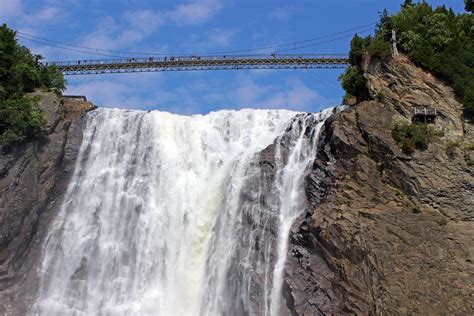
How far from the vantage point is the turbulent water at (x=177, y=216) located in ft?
134

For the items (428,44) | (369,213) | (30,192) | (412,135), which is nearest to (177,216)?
(30,192)

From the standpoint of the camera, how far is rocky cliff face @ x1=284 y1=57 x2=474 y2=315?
3409 cm

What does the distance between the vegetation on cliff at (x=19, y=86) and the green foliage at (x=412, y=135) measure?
25841 millimetres

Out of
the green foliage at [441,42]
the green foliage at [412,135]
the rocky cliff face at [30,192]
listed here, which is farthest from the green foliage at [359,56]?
the rocky cliff face at [30,192]

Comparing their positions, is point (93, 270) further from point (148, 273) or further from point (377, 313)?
point (377, 313)

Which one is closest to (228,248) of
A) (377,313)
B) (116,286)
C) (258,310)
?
(258,310)

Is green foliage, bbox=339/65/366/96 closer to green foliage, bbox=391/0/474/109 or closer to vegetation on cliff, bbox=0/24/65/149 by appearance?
green foliage, bbox=391/0/474/109

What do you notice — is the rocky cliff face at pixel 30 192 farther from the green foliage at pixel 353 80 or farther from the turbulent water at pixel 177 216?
the green foliage at pixel 353 80

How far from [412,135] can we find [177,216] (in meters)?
17.1

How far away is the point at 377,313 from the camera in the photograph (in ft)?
110

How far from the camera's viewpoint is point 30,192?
45.4m

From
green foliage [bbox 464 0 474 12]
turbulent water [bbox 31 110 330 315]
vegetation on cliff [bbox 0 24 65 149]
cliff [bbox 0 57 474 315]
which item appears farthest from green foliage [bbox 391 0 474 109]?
vegetation on cliff [bbox 0 24 65 149]

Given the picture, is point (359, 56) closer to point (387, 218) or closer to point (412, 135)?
point (412, 135)

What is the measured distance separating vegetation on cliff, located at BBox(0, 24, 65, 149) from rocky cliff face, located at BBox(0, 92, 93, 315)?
38.0 inches
